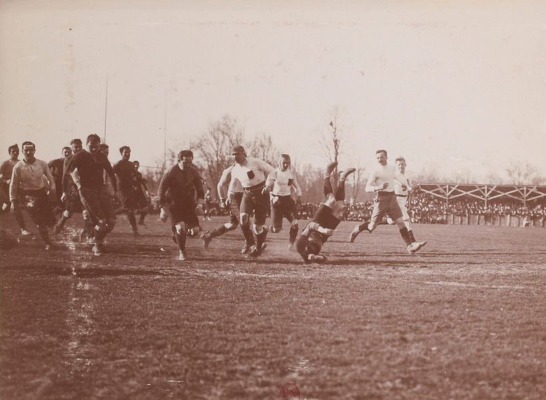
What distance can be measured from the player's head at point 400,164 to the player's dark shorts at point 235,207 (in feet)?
7.90

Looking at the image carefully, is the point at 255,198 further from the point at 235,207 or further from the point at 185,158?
the point at 185,158

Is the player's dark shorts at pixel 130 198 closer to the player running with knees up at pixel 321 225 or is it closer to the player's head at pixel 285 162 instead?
the player's head at pixel 285 162

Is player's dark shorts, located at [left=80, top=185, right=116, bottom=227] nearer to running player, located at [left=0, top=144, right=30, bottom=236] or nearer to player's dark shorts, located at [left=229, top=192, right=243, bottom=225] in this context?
running player, located at [left=0, top=144, right=30, bottom=236]

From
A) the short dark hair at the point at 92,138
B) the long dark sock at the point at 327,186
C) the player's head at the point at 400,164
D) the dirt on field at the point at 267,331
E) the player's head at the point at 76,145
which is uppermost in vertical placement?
the short dark hair at the point at 92,138

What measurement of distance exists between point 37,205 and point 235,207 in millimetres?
2895

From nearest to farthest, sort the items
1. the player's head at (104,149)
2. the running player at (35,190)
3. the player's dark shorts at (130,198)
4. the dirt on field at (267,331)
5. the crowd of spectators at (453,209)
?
the dirt on field at (267,331), the player's head at (104,149), the running player at (35,190), the player's dark shorts at (130,198), the crowd of spectators at (453,209)

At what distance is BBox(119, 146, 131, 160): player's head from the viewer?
7498 mm

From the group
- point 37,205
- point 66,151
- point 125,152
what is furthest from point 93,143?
point 37,205

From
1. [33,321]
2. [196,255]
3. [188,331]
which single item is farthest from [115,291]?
[196,255]

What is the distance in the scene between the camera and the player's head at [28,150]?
20.8 ft

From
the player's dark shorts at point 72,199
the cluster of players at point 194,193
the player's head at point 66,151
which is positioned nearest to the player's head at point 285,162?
the cluster of players at point 194,193

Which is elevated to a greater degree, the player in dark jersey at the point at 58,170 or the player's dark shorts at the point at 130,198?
the player in dark jersey at the point at 58,170

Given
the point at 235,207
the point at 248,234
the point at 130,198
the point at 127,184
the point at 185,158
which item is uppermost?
the point at 185,158

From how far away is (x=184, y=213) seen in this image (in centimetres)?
756
